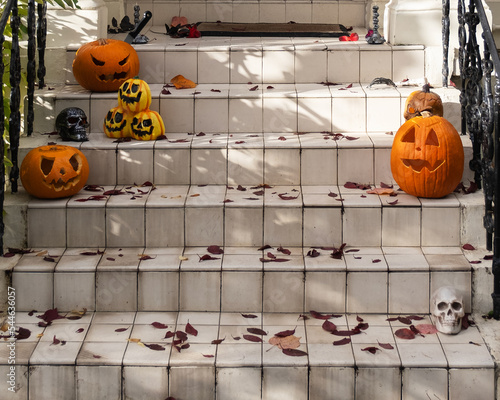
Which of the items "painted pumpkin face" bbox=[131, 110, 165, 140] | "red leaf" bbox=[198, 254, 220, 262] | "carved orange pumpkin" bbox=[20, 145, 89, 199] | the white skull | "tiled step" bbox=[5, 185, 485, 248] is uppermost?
"painted pumpkin face" bbox=[131, 110, 165, 140]

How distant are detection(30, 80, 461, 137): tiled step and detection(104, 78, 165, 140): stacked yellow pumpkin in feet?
0.87

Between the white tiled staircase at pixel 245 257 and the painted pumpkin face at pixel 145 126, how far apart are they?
126 mm

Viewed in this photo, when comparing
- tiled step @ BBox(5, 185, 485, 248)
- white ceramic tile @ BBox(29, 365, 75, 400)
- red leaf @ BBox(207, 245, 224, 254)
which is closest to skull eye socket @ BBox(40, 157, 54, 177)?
tiled step @ BBox(5, 185, 485, 248)

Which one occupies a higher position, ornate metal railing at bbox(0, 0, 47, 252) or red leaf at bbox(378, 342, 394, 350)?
ornate metal railing at bbox(0, 0, 47, 252)

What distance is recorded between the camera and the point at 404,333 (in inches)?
182

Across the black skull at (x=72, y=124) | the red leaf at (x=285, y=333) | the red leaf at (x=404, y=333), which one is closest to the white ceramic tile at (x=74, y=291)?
the red leaf at (x=285, y=333)

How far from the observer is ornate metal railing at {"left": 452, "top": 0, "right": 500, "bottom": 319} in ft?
15.6

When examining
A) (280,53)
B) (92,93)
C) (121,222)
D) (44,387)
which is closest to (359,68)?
(280,53)

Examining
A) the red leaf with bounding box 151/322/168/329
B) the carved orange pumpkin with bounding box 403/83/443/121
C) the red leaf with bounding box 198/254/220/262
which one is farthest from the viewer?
the carved orange pumpkin with bounding box 403/83/443/121

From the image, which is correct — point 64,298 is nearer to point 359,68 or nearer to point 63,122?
point 63,122

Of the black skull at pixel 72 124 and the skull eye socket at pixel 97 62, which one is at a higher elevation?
the skull eye socket at pixel 97 62

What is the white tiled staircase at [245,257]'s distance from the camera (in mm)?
4387

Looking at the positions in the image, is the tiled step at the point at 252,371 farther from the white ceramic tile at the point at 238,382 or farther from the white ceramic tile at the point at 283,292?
the white ceramic tile at the point at 283,292

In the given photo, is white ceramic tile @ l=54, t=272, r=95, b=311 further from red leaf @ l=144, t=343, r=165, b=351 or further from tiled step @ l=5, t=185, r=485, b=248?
red leaf @ l=144, t=343, r=165, b=351
